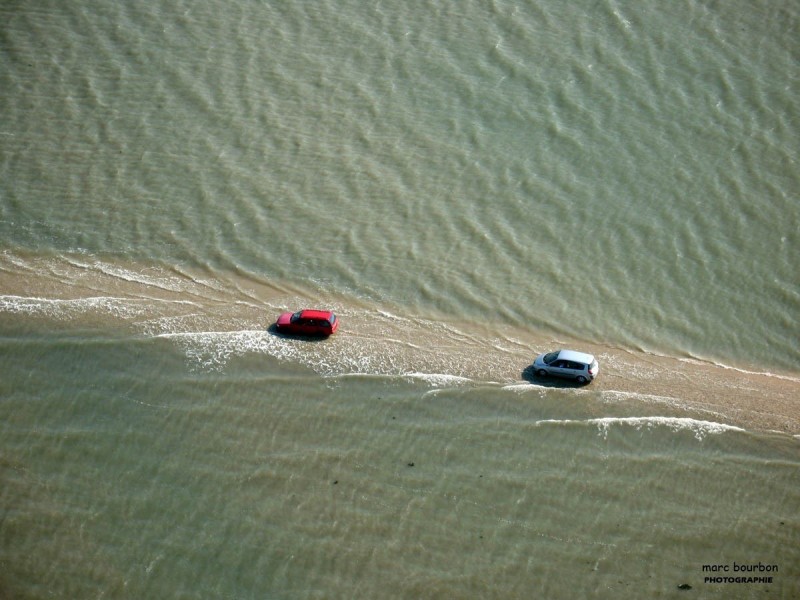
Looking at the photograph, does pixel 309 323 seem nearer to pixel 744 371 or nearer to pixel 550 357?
pixel 550 357

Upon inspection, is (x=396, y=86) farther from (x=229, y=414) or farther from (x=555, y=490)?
(x=555, y=490)

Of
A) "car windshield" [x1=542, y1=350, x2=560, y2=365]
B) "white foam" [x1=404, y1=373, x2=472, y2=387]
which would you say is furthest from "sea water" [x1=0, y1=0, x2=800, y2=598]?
"car windshield" [x1=542, y1=350, x2=560, y2=365]

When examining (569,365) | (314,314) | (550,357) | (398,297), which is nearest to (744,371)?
(569,365)

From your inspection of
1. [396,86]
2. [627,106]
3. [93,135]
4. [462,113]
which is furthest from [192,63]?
[627,106]

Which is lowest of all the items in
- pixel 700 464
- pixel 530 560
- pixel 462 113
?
pixel 530 560

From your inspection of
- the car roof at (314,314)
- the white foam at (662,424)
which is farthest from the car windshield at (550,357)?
the car roof at (314,314)

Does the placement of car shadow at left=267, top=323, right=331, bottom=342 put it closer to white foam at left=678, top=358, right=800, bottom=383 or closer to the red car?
the red car
